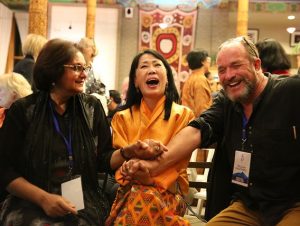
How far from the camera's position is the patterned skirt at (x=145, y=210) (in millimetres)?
2086

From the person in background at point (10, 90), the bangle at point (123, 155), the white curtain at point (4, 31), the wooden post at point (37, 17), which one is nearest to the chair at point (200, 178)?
the bangle at point (123, 155)

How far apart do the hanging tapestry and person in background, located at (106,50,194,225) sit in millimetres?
7330

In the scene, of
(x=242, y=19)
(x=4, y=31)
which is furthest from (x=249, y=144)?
(x=4, y=31)

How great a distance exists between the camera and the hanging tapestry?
9844 mm

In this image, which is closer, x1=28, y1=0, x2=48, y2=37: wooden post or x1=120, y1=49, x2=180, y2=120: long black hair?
x1=120, y1=49, x2=180, y2=120: long black hair

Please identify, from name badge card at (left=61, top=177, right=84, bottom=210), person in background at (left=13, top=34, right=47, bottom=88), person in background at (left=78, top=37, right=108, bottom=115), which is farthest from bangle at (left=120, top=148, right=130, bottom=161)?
person in background at (left=13, top=34, right=47, bottom=88)

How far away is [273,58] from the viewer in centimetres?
329

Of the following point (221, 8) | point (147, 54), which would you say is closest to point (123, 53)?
point (221, 8)

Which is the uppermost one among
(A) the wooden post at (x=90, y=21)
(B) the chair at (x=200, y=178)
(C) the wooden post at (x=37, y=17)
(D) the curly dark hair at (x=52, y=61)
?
(A) the wooden post at (x=90, y=21)

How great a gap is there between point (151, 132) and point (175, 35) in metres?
7.81

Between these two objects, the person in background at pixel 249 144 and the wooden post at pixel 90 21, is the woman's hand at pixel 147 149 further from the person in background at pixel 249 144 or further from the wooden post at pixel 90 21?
the wooden post at pixel 90 21

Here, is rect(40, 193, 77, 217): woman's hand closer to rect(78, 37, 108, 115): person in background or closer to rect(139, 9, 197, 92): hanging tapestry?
rect(78, 37, 108, 115): person in background

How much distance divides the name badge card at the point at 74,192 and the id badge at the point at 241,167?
0.77 metres

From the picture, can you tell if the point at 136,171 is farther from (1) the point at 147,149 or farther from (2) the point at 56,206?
(2) the point at 56,206
